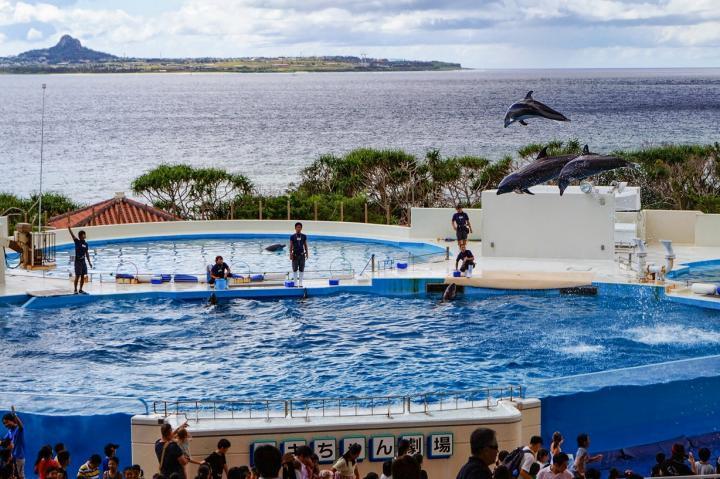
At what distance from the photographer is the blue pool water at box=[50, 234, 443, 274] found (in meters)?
22.2

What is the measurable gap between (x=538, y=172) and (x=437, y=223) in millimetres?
6823

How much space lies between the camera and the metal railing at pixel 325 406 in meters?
10.8

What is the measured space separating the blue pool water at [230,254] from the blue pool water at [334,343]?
2677 millimetres

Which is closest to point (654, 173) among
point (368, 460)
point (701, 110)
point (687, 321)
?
point (687, 321)

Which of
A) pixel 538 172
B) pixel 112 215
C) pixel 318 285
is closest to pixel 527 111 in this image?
pixel 538 172

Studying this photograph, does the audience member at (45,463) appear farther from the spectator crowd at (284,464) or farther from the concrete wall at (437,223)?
the concrete wall at (437,223)

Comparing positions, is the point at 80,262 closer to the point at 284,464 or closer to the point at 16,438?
the point at 16,438

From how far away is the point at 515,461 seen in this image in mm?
8672

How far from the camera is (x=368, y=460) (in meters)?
10.7

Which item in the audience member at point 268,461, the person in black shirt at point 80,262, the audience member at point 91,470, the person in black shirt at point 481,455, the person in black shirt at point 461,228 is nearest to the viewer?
the person in black shirt at point 481,455

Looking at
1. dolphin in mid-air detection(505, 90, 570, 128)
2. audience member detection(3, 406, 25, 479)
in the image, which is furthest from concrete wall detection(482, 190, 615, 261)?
audience member detection(3, 406, 25, 479)

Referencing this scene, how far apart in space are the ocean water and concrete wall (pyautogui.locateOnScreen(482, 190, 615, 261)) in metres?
51.7

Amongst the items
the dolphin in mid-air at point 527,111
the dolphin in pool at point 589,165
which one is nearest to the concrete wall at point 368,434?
the dolphin in mid-air at point 527,111

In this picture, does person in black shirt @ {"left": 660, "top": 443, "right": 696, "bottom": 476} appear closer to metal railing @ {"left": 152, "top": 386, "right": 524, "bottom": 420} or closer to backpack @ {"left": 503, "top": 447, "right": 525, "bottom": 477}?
backpack @ {"left": 503, "top": 447, "right": 525, "bottom": 477}
